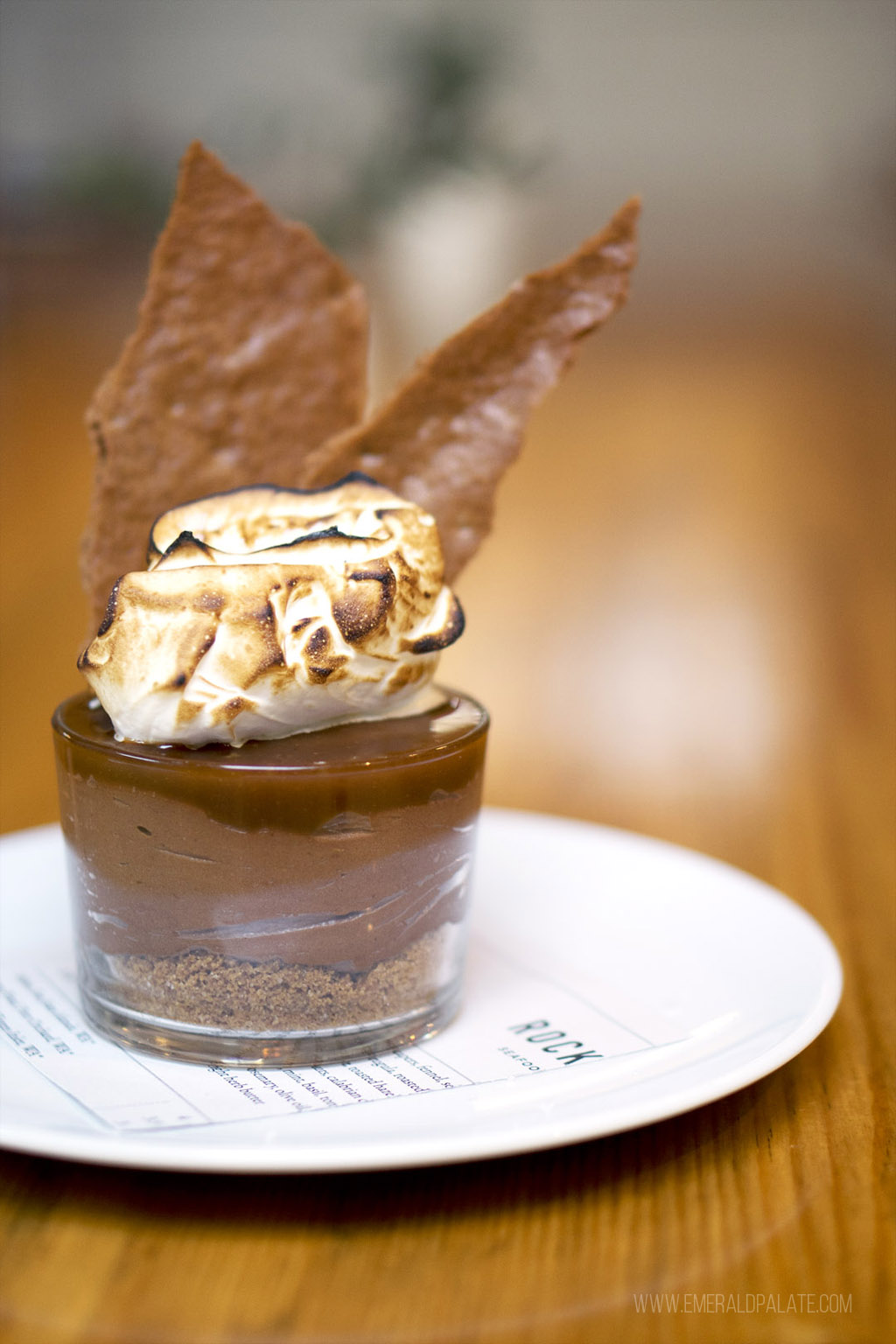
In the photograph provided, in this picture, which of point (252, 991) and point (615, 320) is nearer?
point (252, 991)

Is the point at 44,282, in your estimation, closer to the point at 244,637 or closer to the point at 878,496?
the point at 878,496

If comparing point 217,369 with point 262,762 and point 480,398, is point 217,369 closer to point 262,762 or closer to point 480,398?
point 480,398

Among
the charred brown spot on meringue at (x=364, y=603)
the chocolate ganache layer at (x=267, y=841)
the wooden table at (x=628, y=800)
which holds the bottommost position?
the wooden table at (x=628, y=800)

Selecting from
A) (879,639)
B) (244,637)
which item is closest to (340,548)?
(244,637)

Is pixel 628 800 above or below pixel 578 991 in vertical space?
below

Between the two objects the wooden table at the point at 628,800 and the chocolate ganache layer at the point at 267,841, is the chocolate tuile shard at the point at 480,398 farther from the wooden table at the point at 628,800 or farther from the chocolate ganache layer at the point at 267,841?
the wooden table at the point at 628,800

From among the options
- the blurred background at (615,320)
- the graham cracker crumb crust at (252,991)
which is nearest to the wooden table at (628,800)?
the blurred background at (615,320)

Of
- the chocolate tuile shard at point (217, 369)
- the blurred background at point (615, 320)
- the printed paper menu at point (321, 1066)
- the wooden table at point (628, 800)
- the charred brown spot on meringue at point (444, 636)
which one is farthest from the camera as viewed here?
the blurred background at point (615, 320)

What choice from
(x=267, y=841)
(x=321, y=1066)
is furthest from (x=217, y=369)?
(x=321, y=1066)
